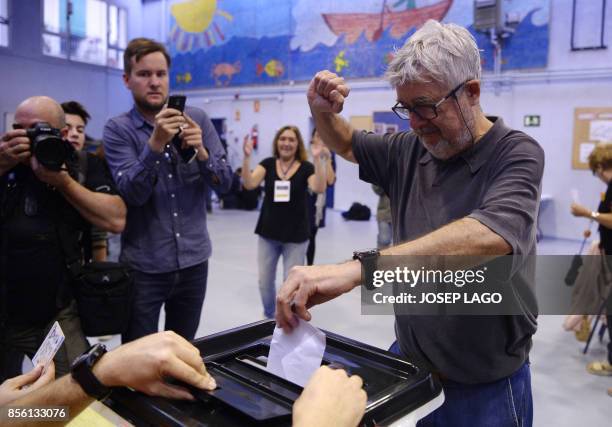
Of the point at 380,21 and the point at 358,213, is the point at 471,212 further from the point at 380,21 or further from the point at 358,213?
the point at 380,21

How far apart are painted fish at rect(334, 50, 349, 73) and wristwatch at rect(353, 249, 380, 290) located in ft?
33.0

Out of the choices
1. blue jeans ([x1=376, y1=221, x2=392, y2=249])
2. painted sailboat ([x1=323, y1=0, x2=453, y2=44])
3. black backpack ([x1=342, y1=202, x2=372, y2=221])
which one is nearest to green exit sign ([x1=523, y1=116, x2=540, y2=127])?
painted sailboat ([x1=323, y1=0, x2=453, y2=44])

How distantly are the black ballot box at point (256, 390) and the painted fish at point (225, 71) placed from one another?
11.9 metres

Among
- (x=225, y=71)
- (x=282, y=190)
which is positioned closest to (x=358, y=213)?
(x=225, y=71)

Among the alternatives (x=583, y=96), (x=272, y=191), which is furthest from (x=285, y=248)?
(x=583, y=96)

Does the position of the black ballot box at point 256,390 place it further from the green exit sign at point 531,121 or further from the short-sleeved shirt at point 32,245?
the green exit sign at point 531,121

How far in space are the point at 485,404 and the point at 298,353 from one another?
0.61 m

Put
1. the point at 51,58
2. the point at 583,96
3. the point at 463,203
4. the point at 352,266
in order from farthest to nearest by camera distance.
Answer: the point at 51,58 < the point at 583,96 < the point at 463,203 < the point at 352,266

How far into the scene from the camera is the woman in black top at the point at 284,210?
4.04 meters

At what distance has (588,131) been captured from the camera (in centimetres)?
787

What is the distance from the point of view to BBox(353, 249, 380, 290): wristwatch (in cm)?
101

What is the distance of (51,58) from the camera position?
1209cm

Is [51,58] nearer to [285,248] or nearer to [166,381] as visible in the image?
[285,248]

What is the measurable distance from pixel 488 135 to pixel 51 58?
1288 cm
